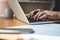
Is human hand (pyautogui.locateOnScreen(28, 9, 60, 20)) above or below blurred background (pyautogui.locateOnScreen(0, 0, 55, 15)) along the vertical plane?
below

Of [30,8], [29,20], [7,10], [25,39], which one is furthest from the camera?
[7,10]

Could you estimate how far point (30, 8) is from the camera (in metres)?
1.23

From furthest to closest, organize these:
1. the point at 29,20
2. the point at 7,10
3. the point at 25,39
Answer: the point at 7,10 < the point at 29,20 < the point at 25,39

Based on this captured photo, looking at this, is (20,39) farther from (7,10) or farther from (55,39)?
(7,10)

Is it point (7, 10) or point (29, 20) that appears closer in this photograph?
point (29, 20)

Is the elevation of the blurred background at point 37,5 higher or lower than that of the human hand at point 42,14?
higher

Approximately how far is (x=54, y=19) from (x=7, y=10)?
62 cm

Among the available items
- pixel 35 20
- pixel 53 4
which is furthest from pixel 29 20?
pixel 53 4

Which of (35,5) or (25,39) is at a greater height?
(35,5)

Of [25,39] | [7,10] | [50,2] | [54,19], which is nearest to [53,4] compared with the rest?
[50,2]

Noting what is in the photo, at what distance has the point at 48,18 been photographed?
115cm

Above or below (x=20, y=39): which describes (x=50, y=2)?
above

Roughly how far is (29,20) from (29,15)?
0.08 m

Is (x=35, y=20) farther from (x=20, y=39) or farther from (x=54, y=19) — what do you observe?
(x=20, y=39)
